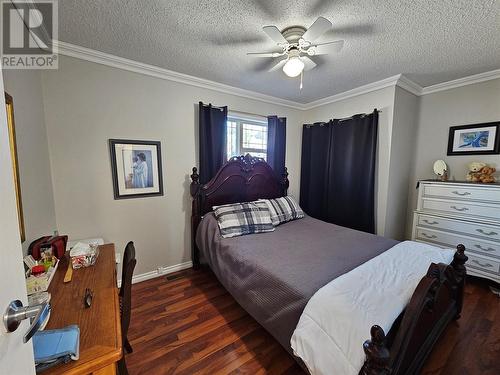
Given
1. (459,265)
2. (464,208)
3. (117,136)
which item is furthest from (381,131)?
(117,136)

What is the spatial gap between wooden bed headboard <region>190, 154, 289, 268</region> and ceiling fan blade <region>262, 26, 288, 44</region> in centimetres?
157

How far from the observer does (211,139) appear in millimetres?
2861

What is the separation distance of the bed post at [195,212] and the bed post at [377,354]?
2.21 m

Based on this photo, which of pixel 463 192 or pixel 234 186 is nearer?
pixel 463 192

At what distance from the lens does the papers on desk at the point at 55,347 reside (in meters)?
0.77

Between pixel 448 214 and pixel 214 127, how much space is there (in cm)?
308

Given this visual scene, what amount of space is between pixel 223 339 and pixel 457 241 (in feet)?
9.30

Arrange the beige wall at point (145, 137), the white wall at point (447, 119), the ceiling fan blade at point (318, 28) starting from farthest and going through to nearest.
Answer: the white wall at point (447, 119)
the beige wall at point (145, 137)
the ceiling fan blade at point (318, 28)

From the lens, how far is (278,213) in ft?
9.55

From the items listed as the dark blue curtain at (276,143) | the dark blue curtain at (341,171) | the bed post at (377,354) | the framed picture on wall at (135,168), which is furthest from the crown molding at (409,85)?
the framed picture on wall at (135,168)

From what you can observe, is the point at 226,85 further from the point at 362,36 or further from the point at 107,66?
the point at 362,36

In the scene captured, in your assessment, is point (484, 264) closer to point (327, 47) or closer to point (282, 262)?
point (282, 262)

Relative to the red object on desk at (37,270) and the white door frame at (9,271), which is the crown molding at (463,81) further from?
the red object on desk at (37,270)

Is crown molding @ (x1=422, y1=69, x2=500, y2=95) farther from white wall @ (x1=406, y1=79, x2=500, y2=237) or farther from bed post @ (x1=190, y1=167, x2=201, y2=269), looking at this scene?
bed post @ (x1=190, y1=167, x2=201, y2=269)
